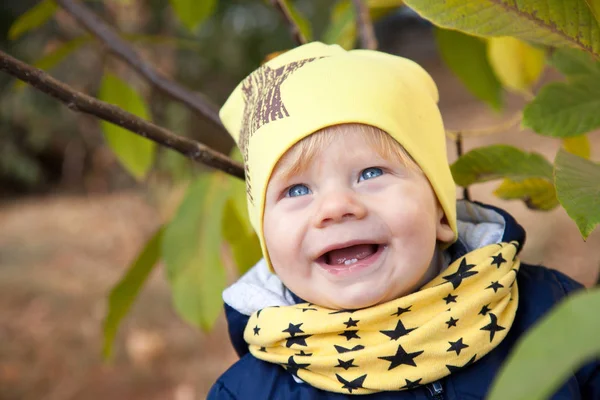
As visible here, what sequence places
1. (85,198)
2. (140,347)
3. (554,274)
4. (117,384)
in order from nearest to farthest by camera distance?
(554,274) → (117,384) → (140,347) → (85,198)

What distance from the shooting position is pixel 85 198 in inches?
142

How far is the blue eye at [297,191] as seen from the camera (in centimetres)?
64

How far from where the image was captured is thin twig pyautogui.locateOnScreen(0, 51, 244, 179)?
1.96ft

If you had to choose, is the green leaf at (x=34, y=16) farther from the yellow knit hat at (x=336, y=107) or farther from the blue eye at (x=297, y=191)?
the blue eye at (x=297, y=191)

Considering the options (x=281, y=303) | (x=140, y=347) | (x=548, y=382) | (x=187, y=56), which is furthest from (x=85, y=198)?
(x=548, y=382)

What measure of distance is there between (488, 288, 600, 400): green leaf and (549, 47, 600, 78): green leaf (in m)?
0.56

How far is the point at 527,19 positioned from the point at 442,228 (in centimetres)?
23

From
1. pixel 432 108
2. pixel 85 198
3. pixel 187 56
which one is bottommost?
pixel 85 198

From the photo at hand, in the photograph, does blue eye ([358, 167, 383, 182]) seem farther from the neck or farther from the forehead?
the neck

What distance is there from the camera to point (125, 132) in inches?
44.9

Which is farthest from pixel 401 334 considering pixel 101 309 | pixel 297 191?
pixel 101 309

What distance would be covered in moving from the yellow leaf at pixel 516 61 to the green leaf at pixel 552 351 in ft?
2.55

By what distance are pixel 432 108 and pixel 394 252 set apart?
0.18 m

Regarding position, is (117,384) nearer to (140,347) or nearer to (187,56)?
(140,347)
